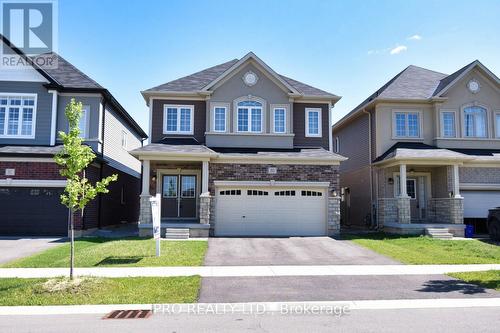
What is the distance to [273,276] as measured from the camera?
10.3 metres

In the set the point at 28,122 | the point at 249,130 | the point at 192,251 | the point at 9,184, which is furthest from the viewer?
the point at 249,130

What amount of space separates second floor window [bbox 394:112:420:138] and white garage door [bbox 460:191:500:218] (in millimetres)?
3856

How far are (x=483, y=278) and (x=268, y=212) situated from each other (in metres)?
9.78

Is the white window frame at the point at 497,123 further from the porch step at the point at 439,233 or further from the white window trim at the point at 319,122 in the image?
the white window trim at the point at 319,122

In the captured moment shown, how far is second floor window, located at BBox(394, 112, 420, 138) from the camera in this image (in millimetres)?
21172

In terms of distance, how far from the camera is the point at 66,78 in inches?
773

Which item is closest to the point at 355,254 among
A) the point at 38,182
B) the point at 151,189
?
the point at 151,189

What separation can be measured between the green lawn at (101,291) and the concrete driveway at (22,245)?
12.4 feet

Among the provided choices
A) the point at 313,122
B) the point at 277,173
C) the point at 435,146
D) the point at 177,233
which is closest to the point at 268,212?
the point at 277,173

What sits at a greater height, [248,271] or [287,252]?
[287,252]

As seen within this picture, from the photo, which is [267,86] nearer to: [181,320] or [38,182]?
[38,182]

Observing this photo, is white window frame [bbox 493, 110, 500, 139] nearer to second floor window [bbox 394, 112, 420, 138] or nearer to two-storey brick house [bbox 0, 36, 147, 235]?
second floor window [bbox 394, 112, 420, 138]

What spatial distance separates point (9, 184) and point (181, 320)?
14.0m

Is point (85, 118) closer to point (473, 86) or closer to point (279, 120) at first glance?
point (279, 120)
